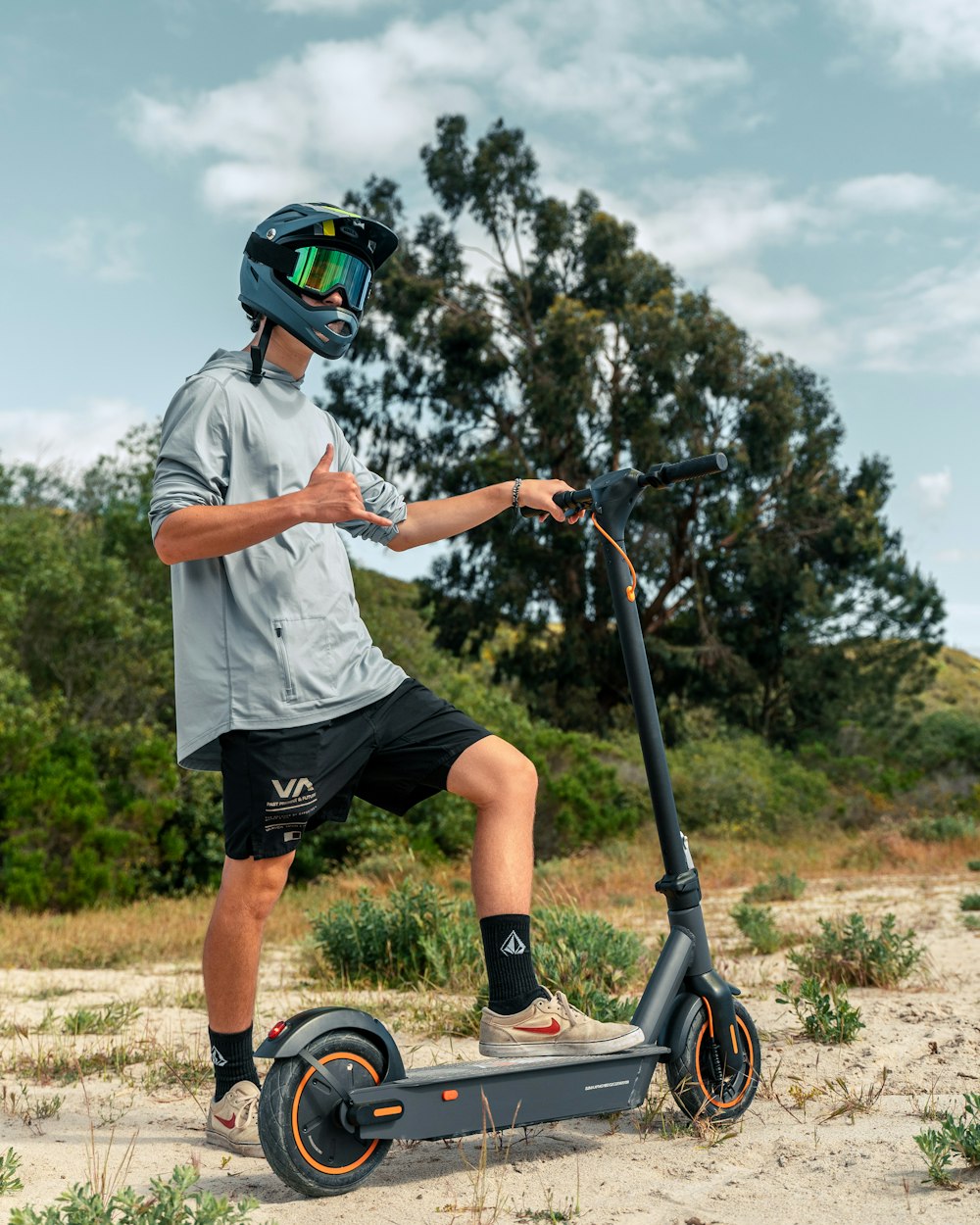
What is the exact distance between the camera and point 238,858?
295 cm

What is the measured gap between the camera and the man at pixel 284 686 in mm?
2861

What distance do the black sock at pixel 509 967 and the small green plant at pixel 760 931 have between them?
3514mm

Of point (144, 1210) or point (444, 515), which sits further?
point (444, 515)

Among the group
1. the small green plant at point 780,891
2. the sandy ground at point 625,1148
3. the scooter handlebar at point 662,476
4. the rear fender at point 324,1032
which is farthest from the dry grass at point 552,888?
the rear fender at point 324,1032

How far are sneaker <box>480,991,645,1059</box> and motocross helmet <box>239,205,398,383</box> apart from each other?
1.85 metres

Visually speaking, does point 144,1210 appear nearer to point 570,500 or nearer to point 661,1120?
point 661,1120

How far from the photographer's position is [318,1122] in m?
2.62

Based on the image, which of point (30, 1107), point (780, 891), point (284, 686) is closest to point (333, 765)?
point (284, 686)

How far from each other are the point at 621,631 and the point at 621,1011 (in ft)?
5.16

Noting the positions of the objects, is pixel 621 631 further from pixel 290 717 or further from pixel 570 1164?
pixel 570 1164

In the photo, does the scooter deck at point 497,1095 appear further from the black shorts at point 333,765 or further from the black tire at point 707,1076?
the black shorts at point 333,765

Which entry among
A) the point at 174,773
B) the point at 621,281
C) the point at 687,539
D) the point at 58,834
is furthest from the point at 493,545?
the point at 58,834

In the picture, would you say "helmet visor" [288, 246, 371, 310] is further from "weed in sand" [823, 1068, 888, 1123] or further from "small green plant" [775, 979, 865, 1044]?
"small green plant" [775, 979, 865, 1044]

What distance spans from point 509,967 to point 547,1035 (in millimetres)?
189
